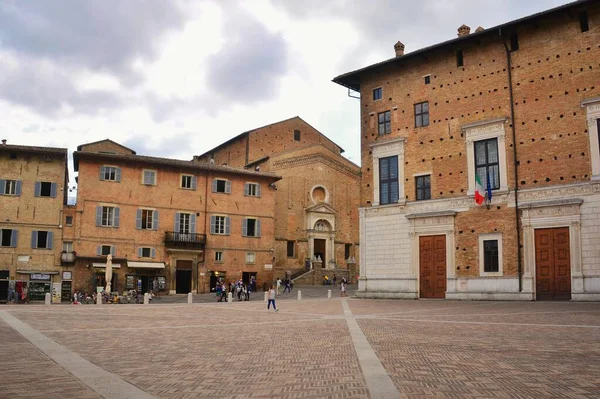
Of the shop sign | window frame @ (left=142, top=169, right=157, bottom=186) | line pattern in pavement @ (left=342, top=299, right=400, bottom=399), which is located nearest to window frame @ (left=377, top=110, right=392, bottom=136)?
window frame @ (left=142, top=169, right=157, bottom=186)

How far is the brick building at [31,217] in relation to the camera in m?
36.0

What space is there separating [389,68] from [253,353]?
2430 cm

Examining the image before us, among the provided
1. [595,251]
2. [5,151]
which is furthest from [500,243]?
[5,151]

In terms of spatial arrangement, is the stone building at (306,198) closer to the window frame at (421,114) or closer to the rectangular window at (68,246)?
the rectangular window at (68,246)

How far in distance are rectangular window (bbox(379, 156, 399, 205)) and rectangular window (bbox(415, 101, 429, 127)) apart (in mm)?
2283

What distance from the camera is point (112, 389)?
6.97 metres

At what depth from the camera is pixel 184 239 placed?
137 ft

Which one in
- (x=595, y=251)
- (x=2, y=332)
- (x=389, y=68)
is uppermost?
(x=389, y=68)

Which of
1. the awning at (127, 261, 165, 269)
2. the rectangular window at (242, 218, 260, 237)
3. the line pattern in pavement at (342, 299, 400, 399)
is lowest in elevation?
the line pattern in pavement at (342, 299, 400, 399)

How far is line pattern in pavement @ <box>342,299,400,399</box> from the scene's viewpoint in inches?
261

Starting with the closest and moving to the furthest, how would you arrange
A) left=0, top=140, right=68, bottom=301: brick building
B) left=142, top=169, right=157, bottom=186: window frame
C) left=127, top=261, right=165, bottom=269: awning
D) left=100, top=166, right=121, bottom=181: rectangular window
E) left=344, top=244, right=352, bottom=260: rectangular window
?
left=0, top=140, right=68, bottom=301: brick building
left=127, top=261, right=165, bottom=269: awning
left=100, top=166, right=121, bottom=181: rectangular window
left=142, top=169, right=157, bottom=186: window frame
left=344, top=244, right=352, bottom=260: rectangular window

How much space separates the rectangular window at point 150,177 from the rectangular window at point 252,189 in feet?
25.0

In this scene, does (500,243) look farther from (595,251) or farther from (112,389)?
(112,389)

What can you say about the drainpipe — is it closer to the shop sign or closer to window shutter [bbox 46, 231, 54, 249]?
the shop sign
